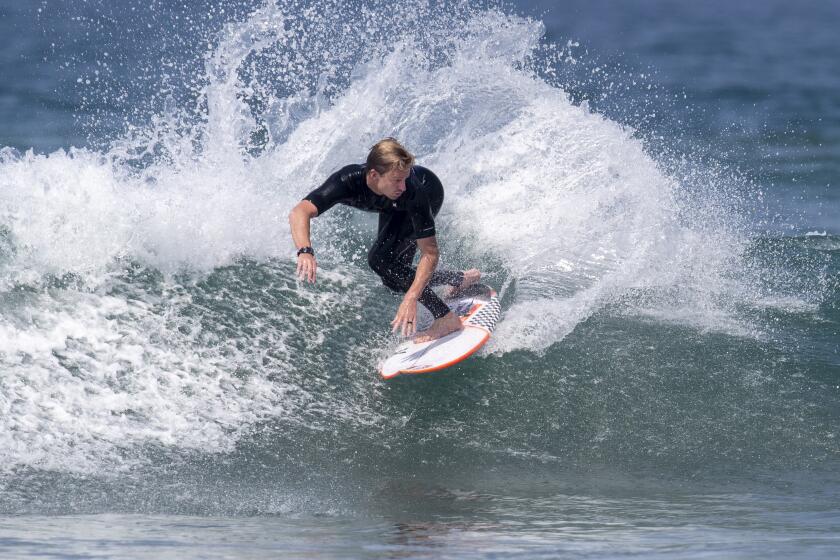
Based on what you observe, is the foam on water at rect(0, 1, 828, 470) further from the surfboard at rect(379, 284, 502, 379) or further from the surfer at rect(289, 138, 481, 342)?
the surfer at rect(289, 138, 481, 342)

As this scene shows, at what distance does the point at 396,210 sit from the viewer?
20.9 feet

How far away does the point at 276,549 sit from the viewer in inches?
159

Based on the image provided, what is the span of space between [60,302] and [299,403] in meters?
1.79

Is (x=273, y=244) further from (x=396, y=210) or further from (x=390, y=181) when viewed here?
(x=390, y=181)

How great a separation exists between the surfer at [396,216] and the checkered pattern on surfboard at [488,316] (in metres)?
0.13

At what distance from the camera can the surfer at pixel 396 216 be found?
5.50m

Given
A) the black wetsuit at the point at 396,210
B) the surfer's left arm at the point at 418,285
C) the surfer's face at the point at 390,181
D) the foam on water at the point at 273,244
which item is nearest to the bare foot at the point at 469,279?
the foam on water at the point at 273,244

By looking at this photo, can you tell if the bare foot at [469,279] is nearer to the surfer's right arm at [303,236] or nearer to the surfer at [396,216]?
the surfer at [396,216]

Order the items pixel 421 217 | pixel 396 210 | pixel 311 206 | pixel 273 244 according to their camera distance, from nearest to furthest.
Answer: pixel 421 217 < pixel 311 206 < pixel 396 210 < pixel 273 244

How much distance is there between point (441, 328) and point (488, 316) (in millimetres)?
365

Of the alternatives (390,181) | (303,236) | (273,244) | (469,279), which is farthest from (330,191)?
(273,244)

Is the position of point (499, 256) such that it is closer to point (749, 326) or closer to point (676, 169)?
point (749, 326)

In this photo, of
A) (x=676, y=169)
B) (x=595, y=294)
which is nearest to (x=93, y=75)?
(x=676, y=169)

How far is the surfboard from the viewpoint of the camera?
6.62 metres
